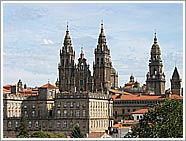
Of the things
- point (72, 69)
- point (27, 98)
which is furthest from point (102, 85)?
point (27, 98)

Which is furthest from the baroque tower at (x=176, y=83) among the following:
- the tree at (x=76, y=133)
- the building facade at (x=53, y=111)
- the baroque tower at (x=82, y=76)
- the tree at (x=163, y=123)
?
the tree at (x=163, y=123)

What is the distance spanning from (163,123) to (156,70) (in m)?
30.4

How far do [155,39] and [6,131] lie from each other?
761 inches

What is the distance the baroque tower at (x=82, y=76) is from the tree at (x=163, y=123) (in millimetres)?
26229

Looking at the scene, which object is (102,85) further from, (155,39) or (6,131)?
(6,131)

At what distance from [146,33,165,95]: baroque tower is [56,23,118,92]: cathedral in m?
4.03

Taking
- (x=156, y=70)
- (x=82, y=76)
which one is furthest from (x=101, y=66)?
(x=156, y=70)

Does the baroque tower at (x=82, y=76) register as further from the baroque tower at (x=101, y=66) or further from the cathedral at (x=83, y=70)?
the baroque tower at (x=101, y=66)

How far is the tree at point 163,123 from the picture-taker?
60.2 ft

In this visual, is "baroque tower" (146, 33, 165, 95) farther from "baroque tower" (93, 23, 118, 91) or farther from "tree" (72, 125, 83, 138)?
"tree" (72, 125, 83, 138)

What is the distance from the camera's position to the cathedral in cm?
4841

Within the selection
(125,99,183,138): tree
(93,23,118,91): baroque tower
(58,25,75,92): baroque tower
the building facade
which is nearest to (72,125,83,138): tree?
the building facade

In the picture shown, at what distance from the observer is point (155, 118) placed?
21.2m

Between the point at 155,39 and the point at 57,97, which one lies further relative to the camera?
the point at 155,39
